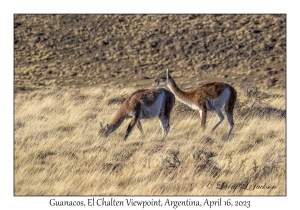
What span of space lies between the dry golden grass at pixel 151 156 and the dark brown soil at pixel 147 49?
13.7 m

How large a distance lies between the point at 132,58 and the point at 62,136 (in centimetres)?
2203

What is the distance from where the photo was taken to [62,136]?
39.0 feet

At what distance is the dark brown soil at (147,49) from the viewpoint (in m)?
29.6

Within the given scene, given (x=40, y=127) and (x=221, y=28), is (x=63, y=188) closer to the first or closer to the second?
(x=40, y=127)

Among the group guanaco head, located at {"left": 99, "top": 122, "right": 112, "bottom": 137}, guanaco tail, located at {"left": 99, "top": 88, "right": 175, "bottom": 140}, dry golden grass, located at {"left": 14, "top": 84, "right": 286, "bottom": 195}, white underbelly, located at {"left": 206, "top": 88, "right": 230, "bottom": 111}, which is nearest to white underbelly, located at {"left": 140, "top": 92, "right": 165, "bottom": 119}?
guanaco tail, located at {"left": 99, "top": 88, "right": 175, "bottom": 140}

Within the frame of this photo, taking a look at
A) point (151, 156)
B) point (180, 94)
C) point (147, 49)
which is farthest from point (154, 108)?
point (147, 49)

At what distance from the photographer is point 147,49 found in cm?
3522

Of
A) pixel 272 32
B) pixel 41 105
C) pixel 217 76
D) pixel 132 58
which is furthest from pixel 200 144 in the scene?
pixel 272 32

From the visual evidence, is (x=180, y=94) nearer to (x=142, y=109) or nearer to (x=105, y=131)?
(x=142, y=109)

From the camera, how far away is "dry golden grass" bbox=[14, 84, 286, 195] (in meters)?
8.55

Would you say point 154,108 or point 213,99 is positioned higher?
point 213,99

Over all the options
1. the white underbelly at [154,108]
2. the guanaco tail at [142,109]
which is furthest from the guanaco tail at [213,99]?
the white underbelly at [154,108]

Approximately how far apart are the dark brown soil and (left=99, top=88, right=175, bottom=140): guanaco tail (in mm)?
15047

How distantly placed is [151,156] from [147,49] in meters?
25.6
